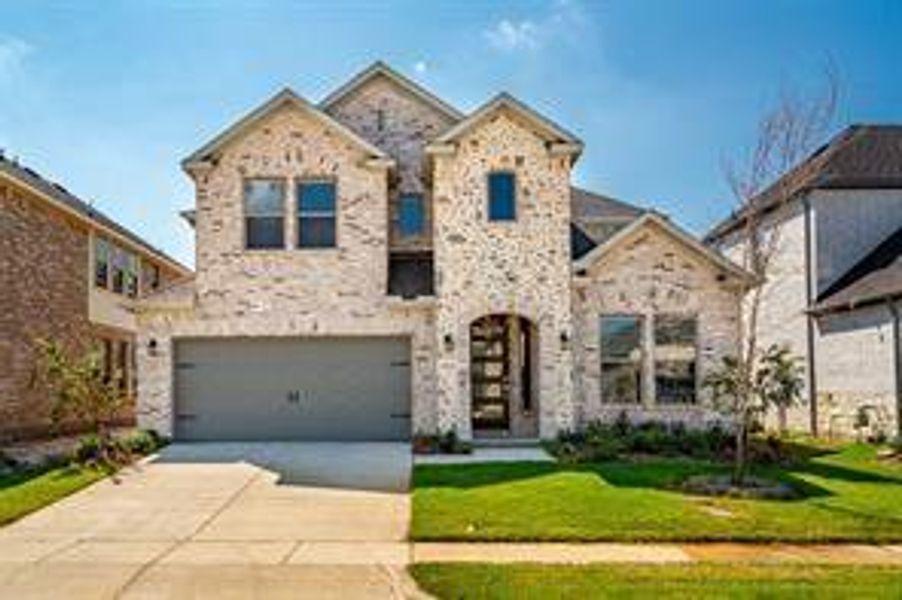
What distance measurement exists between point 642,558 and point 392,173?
12831 mm

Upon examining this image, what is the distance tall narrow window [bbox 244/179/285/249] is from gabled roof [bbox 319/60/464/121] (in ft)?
13.2

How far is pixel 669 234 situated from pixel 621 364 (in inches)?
122

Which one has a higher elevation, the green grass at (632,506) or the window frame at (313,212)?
the window frame at (313,212)

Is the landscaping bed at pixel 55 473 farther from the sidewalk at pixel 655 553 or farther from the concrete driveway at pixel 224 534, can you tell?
the sidewalk at pixel 655 553

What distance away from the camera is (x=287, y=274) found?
757 inches

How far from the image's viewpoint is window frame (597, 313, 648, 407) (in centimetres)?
1927

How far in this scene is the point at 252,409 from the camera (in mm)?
19250

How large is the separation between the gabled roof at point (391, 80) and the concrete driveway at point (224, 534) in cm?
1022

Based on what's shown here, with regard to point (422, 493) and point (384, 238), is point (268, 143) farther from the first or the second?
point (422, 493)

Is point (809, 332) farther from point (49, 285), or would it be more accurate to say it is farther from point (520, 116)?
point (49, 285)

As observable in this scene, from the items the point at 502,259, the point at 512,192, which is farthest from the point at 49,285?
the point at 512,192

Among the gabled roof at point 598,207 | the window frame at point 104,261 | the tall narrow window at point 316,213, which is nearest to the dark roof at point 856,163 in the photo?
the gabled roof at point 598,207

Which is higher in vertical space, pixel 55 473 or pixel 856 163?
pixel 856 163

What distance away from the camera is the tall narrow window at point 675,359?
63.5 ft
